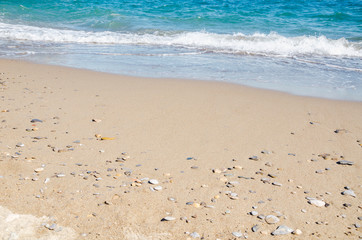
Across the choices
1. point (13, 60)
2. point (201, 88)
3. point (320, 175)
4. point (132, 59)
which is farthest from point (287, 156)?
point (13, 60)

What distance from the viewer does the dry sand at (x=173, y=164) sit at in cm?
266

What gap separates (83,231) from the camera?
252 cm

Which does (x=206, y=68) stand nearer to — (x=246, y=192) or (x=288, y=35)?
(x=246, y=192)

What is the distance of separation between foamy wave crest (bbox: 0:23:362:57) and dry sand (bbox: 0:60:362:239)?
5.90 m

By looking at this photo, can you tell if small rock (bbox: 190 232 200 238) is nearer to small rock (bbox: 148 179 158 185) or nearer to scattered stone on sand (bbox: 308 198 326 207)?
small rock (bbox: 148 179 158 185)

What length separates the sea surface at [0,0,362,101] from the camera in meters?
7.79

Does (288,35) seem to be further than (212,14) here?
No

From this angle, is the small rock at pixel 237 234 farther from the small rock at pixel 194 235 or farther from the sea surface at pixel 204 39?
the sea surface at pixel 204 39

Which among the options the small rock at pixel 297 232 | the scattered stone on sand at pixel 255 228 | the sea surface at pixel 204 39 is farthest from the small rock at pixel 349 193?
the sea surface at pixel 204 39

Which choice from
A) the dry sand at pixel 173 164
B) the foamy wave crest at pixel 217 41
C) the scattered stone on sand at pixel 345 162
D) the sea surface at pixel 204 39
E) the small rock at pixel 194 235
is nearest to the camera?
the small rock at pixel 194 235

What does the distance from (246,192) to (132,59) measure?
262 inches

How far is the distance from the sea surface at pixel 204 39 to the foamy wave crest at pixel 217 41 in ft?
0.11

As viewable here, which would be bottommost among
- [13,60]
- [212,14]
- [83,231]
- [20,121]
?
[83,231]

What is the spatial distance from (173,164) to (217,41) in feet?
31.6
